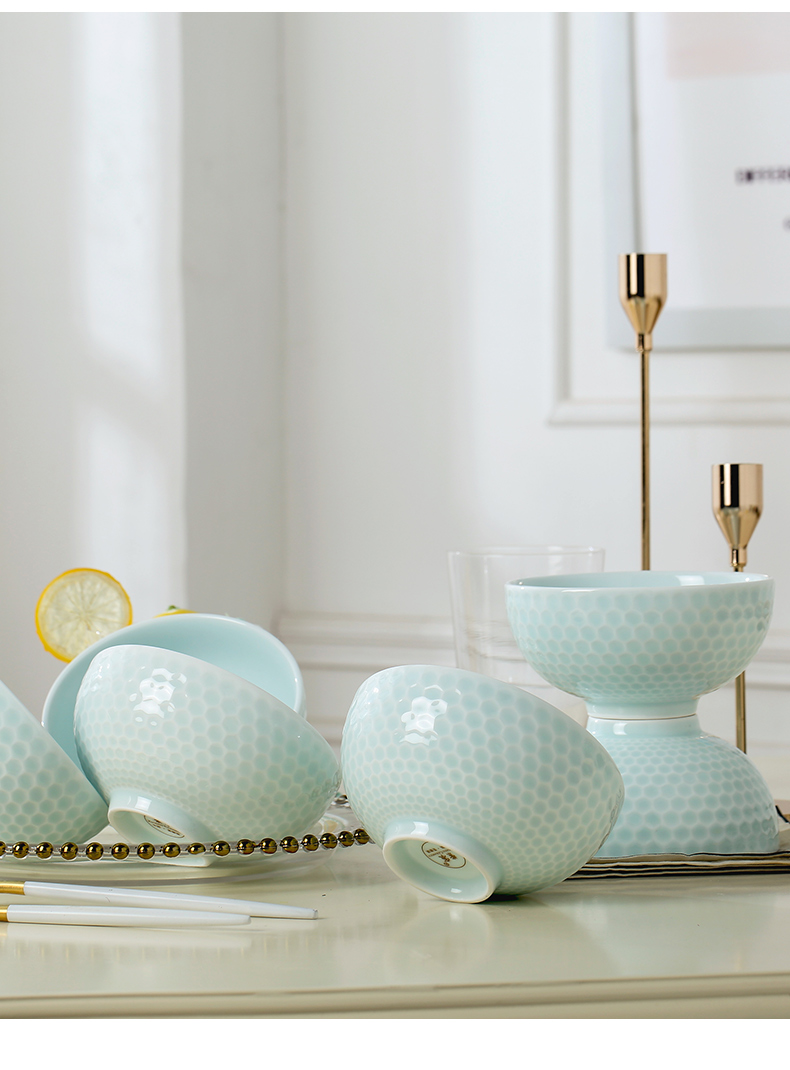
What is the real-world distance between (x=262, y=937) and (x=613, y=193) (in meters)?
1.12

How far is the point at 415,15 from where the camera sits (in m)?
1.39

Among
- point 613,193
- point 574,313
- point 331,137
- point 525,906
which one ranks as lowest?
point 525,906

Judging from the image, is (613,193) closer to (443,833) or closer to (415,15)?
(415,15)

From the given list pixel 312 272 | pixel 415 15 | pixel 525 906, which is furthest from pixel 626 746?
pixel 415 15

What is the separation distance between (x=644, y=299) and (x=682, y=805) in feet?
1.92

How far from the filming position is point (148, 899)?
0.43m

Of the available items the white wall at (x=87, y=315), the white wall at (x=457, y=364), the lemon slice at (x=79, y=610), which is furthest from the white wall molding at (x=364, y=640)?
the lemon slice at (x=79, y=610)

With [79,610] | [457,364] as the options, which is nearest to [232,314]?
[457,364]

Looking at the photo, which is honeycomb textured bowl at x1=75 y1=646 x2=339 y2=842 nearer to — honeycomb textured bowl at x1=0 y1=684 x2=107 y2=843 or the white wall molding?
honeycomb textured bowl at x1=0 y1=684 x2=107 y2=843

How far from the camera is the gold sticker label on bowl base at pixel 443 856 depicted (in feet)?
1.40

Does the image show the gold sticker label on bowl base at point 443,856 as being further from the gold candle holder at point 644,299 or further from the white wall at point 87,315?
the white wall at point 87,315

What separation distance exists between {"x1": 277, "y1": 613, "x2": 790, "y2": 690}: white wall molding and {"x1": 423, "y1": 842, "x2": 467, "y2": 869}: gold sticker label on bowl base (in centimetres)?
94

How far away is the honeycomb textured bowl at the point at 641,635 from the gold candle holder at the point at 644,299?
0.47 meters

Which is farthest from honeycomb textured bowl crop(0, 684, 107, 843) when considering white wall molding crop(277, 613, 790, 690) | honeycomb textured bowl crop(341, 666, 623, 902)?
white wall molding crop(277, 613, 790, 690)
